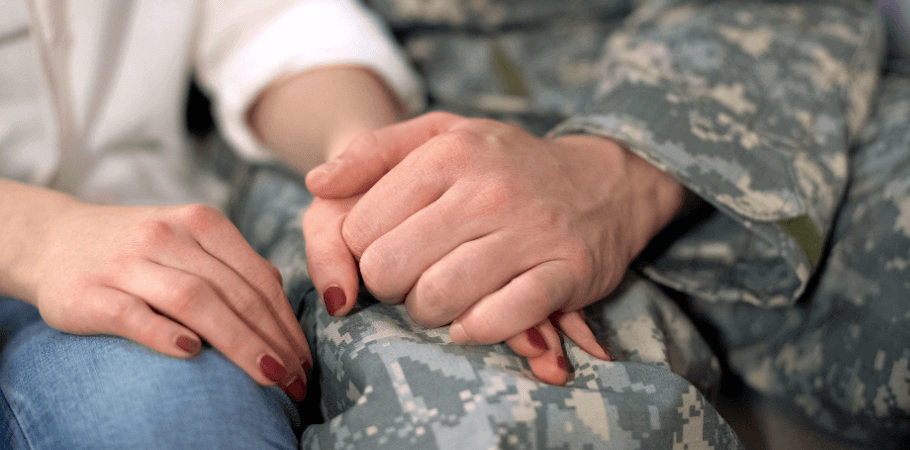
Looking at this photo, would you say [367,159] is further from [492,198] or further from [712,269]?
[712,269]

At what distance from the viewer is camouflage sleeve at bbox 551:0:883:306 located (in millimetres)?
481

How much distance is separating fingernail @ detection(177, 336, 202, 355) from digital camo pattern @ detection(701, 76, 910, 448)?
20.9 inches

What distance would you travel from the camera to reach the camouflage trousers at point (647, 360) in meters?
0.34

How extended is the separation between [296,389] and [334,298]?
0.08 metres

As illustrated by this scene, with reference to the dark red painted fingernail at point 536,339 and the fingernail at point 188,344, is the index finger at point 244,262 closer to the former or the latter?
the fingernail at point 188,344

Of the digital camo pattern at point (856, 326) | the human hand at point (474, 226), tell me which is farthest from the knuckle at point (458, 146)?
the digital camo pattern at point (856, 326)

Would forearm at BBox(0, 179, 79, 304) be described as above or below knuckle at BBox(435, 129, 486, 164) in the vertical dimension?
below

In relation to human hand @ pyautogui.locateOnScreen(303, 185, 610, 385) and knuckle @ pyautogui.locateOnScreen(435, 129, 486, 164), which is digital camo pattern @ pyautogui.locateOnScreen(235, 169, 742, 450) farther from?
knuckle @ pyautogui.locateOnScreen(435, 129, 486, 164)

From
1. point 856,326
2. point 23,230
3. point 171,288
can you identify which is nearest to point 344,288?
point 171,288

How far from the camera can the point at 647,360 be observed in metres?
0.43

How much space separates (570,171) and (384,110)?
0.28 meters

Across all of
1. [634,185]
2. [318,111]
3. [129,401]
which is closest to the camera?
[129,401]

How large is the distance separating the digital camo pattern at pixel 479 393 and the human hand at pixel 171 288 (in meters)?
0.05

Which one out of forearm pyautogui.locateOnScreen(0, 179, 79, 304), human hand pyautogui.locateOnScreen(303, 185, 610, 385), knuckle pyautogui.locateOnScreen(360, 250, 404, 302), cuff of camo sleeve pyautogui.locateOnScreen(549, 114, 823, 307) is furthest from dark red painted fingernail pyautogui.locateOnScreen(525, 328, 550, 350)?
forearm pyautogui.locateOnScreen(0, 179, 79, 304)
